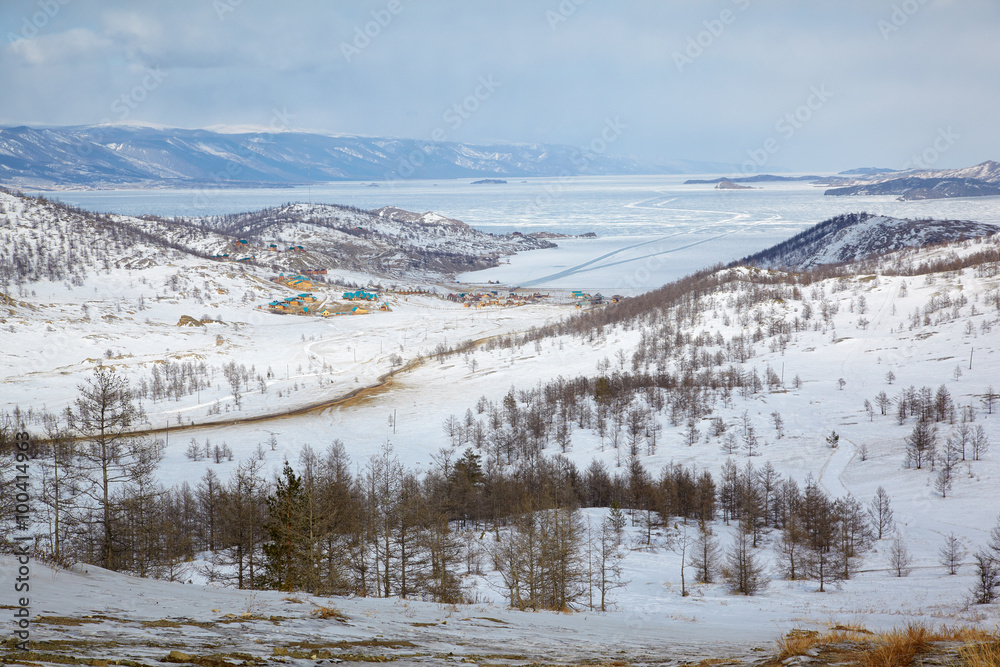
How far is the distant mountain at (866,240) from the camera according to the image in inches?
7254

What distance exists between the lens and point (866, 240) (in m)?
190

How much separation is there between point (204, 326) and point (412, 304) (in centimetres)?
4958

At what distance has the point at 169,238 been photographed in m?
194

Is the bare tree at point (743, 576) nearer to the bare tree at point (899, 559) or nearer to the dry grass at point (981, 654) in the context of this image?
the bare tree at point (899, 559)

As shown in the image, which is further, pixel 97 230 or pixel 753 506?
pixel 97 230

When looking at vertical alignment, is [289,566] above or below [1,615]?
below

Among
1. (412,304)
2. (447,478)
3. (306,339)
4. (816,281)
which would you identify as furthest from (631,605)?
(412,304)

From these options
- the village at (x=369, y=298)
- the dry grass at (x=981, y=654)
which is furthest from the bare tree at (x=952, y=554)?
the village at (x=369, y=298)

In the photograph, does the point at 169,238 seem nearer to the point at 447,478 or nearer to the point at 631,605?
the point at 447,478

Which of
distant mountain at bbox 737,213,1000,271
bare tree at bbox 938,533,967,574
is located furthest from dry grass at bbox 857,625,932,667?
distant mountain at bbox 737,213,1000,271

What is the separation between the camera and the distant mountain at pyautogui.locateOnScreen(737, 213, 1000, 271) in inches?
7254

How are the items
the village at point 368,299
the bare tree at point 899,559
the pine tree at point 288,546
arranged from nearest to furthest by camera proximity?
the pine tree at point 288,546
the bare tree at point 899,559
the village at point 368,299

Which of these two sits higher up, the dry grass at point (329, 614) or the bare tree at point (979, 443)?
the dry grass at point (329, 614)

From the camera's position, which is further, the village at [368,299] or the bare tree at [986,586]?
the village at [368,299]
